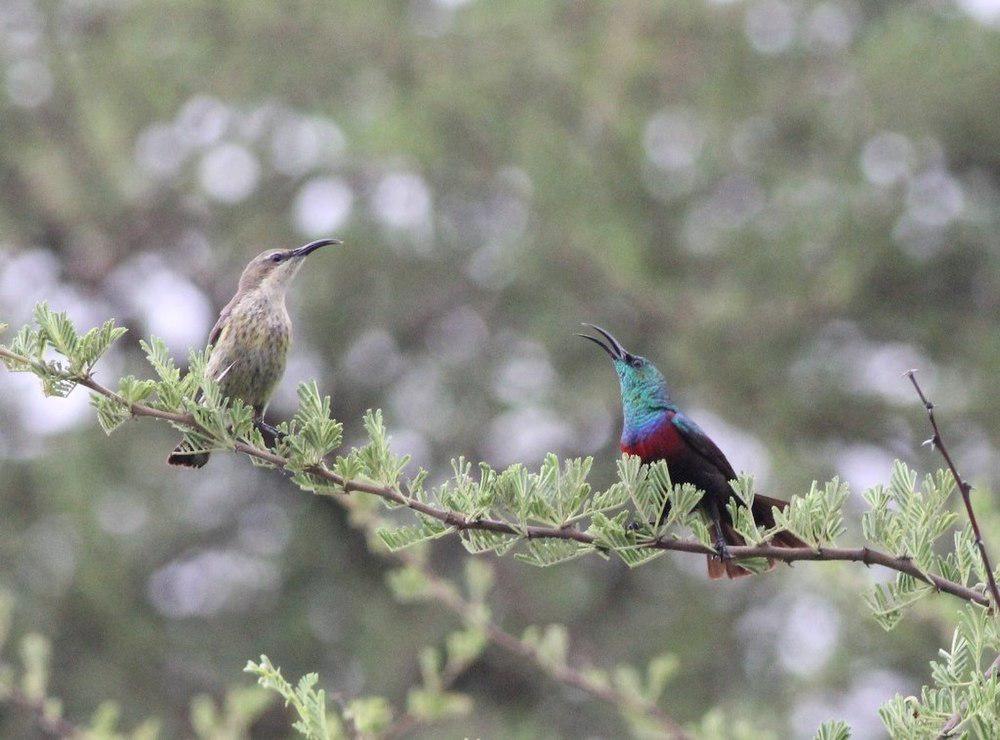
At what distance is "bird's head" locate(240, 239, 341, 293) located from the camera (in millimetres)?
4145

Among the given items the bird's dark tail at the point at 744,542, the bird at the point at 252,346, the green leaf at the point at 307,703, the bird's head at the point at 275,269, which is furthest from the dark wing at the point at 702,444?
the bird's head at the point at 275,269

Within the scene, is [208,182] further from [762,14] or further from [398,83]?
[762,14]

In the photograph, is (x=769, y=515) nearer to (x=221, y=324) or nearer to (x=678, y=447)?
(x=678, y=447)

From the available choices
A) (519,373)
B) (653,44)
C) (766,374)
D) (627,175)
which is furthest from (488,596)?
(653,44)

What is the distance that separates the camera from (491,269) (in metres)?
10.3

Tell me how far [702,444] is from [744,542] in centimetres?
35

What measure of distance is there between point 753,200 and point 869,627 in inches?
137

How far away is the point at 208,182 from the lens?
1002 cm

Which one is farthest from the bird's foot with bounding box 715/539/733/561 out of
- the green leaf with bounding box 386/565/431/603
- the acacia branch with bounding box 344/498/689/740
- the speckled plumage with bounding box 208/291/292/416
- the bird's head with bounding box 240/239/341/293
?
the bird's head with bounding box 240/239/341/293

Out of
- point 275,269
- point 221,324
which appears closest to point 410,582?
point 221,324

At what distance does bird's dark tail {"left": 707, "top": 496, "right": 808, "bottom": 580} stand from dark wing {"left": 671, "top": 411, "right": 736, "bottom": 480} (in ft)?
0.45

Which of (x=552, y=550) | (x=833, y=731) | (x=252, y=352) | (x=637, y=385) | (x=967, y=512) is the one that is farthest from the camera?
(x=252, y=352)

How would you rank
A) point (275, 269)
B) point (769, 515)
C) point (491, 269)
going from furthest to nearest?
point (491, 269)
point (275, 269)
point (769, 515)

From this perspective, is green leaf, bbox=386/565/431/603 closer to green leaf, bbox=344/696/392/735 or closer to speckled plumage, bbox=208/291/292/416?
green leaf, bbox=344/696/392/735
